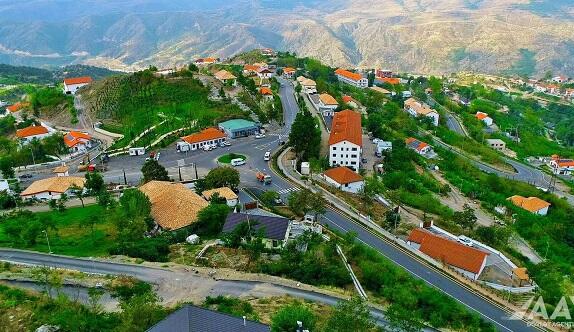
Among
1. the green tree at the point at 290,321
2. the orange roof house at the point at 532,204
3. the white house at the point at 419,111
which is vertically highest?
the green tree at the point at 290,321

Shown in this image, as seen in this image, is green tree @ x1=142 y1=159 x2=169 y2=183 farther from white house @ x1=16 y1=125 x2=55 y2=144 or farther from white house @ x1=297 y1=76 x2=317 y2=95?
white house @ x1=297 y1=76 x2=317 y2=95

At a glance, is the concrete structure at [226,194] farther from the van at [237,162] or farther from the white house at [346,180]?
the white house at [346,180]

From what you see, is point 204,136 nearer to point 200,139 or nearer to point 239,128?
point 200,139

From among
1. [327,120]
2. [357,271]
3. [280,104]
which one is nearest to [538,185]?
[327,120]

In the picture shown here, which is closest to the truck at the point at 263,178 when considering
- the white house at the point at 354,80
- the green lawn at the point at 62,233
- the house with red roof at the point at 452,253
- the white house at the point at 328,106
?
the green lawn at the point at 62,233

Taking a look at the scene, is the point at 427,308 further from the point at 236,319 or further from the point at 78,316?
the point at 78,316
